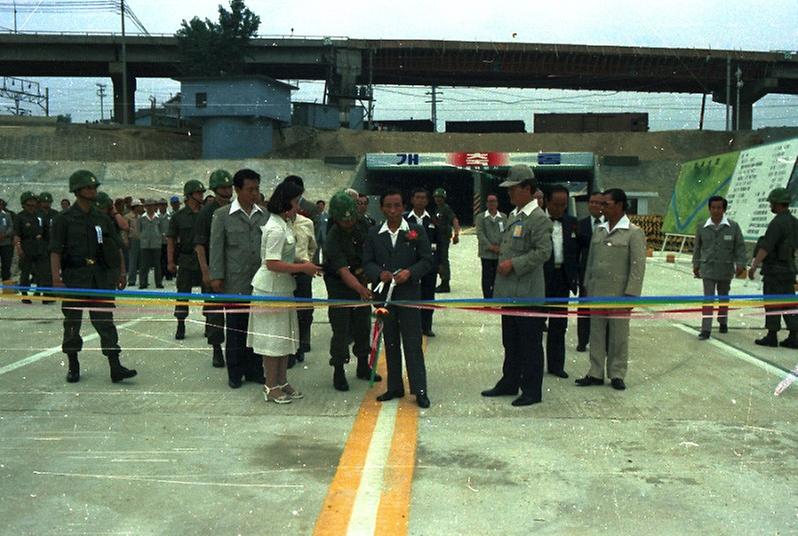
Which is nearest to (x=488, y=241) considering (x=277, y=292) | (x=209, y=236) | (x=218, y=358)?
(x=209, y=236)

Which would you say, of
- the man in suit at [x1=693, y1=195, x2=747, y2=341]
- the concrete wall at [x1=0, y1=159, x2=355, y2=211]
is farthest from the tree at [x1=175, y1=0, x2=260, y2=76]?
the man in suit at [x1=693, y1=195, x2=747, y2=341]

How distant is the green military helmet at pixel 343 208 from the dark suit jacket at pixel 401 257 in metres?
0.38

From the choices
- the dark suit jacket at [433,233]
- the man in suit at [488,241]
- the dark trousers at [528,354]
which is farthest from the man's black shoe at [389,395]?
the dark suit jacket at [433,233]

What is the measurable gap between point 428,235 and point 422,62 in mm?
56339

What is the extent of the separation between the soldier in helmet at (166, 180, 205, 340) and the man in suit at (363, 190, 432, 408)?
3.46 metres

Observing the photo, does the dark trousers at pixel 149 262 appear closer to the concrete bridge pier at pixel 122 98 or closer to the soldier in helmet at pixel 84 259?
the soldier in helmet at pixel 84 259

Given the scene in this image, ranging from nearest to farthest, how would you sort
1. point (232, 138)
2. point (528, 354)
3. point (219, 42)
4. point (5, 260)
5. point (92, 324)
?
point (528, 354) < point (92, 324) < point (5, 260) < point (232, 138) < point (219, 42)

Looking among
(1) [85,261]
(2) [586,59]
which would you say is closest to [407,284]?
(1) [85,261]

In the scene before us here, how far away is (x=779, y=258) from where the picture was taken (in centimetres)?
930

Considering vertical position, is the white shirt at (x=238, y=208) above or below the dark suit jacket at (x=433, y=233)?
above

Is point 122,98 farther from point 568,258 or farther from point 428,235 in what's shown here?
point 568,258

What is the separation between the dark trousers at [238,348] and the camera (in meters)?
7.07

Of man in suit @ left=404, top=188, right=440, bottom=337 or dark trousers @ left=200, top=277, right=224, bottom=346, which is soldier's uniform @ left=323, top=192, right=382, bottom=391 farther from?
man in suit @ left=404, top=188, right=440, bottom=337

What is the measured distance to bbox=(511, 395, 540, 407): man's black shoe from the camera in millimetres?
6348
